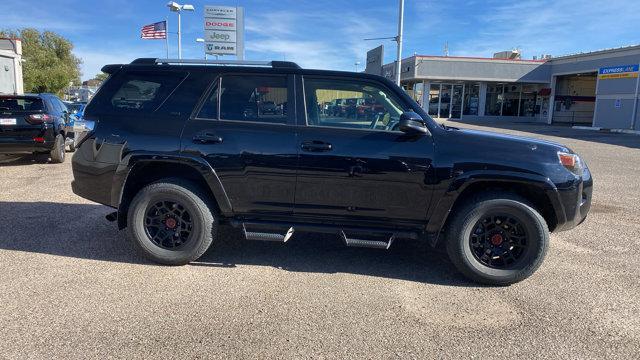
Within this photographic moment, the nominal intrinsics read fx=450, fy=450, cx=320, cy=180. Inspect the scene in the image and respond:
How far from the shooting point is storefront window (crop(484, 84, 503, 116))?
38.5 meters

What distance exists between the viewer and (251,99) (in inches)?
169

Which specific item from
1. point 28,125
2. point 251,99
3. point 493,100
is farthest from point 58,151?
point 493,100

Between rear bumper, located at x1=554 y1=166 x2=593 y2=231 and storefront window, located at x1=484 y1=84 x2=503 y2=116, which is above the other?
storefront window, located at x1=484 y1=84 x2=503 y2=116

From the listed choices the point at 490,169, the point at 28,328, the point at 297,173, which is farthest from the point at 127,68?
the point at 490,169

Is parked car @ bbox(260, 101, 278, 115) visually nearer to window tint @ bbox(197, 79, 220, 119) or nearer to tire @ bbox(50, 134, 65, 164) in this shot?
window tint @ bbox(197, 79, 220, 119)

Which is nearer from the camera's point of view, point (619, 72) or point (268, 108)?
point (268, 108)

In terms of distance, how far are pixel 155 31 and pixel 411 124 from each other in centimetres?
2480

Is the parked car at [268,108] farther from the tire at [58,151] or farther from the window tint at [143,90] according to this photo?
the tire at [58,151]

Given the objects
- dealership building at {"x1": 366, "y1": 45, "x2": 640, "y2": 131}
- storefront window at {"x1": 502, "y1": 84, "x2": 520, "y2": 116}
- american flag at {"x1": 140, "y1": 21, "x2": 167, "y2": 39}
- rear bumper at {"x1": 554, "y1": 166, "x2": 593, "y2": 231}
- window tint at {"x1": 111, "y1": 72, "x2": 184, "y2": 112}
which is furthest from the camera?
storefront window at {"x1": 502, "y1": 84, "x2": 520, "y2": 116}

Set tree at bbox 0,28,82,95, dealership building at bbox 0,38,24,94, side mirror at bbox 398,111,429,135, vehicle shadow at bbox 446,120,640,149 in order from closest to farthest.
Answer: side mirror at bbox 398,111,429,135, vehicle shadow at bbox 446,120,640,149, dealership building at bbox 0,38,24,94, tree at bbox 0,28,82,95

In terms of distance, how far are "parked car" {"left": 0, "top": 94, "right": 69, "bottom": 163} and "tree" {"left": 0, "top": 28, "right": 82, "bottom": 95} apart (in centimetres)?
4019

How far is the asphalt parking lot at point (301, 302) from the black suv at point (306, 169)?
38 centimetres

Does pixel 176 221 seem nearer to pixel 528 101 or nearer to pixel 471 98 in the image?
pixel 471 98

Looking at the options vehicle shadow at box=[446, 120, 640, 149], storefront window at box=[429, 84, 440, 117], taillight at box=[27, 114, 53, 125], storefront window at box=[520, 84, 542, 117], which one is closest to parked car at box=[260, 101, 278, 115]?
taillight at box=[27, 114, 53, 125]
